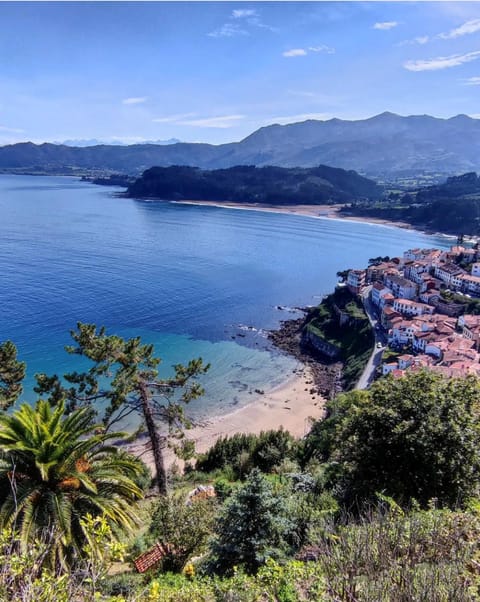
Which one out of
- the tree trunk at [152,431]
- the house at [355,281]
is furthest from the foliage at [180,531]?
the house at [355,281]

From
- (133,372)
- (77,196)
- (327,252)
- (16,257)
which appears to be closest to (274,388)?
(133,372)

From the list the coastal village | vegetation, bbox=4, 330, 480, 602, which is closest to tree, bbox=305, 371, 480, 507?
vegetation, bbox=4, 330, 480, 602

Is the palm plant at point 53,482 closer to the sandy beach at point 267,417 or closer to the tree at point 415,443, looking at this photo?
the tree at point 415,443

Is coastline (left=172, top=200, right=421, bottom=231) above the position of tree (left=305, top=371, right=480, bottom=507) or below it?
above

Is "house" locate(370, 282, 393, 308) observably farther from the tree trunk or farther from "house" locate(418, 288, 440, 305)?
the tree trunk

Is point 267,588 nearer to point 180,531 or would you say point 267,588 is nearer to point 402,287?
point 180,531

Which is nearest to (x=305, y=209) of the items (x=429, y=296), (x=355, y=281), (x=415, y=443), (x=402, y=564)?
(x=355, y=281)

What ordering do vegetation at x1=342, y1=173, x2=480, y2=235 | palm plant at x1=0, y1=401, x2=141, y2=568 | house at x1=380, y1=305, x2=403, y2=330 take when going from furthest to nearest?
1. vegetation at x1=342, y1=173, x2=480, y2=235
2. house at x1=380, y1=305, x2=403, y2=330
3. palm plant at x1=0, y1=401, x2=141, y2=568
